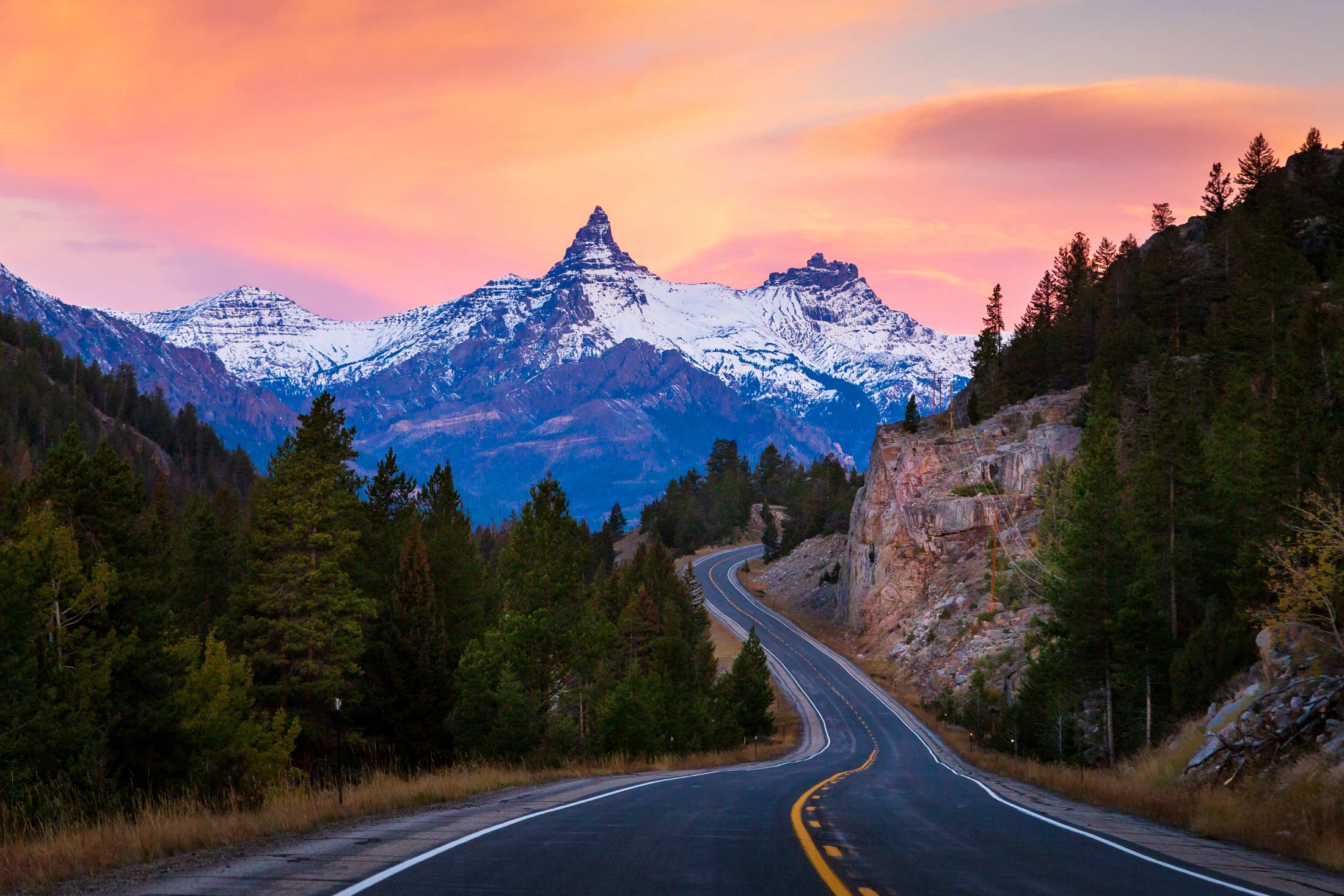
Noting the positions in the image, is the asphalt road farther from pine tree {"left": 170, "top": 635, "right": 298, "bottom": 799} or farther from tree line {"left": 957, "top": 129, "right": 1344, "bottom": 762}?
tree line {"left": 957, "top": 129, "right": 1344, "bottom": 762}

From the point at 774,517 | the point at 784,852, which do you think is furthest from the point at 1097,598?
the point at 774,517

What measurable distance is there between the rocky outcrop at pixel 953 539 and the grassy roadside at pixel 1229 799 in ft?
148

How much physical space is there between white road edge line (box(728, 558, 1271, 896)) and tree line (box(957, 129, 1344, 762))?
5.39 m

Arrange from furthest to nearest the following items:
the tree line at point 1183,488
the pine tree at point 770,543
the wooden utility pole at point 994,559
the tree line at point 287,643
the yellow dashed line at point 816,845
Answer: the pine tree at point 770,543 → the wooden utility pole at point 994,559 → the tree line at point 1183,488 → the tree line at point 287,643 → the yellow dashed line at point 816,845

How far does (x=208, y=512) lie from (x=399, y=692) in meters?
21.3

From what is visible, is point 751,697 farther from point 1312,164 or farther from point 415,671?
point 1312,164

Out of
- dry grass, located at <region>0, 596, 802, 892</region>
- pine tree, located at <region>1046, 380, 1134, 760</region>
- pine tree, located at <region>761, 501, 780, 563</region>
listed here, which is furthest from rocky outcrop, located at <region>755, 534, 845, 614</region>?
dry grass, located at <region>0, 596, 802, 892</region>

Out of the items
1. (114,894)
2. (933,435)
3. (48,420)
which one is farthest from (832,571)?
(48,420)

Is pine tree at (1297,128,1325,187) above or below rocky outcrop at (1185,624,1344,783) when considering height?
above

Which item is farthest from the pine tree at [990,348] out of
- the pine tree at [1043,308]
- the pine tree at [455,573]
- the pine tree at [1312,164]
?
the pine tree at [455,573]

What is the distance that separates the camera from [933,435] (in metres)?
97.4

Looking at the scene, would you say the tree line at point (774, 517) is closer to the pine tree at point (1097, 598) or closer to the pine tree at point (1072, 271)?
the pine tree at point (1072, 271)

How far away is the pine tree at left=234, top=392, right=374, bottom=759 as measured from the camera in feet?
117

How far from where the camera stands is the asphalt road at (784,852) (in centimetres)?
899
